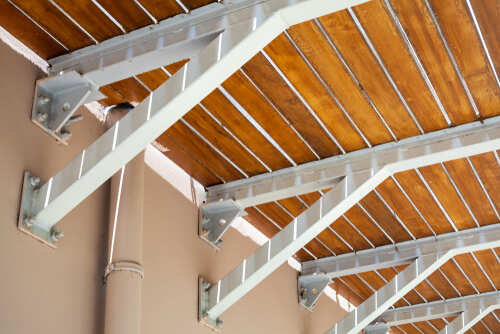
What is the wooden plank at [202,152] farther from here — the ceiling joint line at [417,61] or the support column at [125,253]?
the ceiling joint line at [417,61]

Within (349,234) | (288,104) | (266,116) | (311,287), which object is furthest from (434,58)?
(311,287)

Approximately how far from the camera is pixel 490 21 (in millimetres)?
4062

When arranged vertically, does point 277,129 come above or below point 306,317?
above

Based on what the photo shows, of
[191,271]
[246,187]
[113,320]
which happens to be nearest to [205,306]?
[191,271]

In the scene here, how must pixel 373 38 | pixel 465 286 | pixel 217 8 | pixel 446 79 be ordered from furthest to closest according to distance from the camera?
pixel 465 286 → pixel 446 79 → pixel 373 38 → pixel 217 8

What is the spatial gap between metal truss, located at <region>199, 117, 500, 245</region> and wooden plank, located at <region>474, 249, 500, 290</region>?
7.53 ft

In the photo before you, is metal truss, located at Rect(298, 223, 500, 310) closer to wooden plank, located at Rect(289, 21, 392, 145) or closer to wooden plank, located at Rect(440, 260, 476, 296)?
wooden plank, located at Rect(440, 260, 476, 296)

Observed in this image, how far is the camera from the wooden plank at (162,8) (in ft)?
12.6

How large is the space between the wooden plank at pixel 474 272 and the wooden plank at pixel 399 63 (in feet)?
7.97

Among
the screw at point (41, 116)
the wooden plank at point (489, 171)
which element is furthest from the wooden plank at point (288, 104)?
the screw at point (41, 116)

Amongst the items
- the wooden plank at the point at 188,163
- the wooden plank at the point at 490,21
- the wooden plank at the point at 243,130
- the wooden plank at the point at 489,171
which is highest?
the wooden plank at the point at 243,130

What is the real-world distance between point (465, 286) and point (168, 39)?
15.5ft

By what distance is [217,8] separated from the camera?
3846 millimetres

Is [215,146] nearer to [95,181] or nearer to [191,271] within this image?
[191,271]
